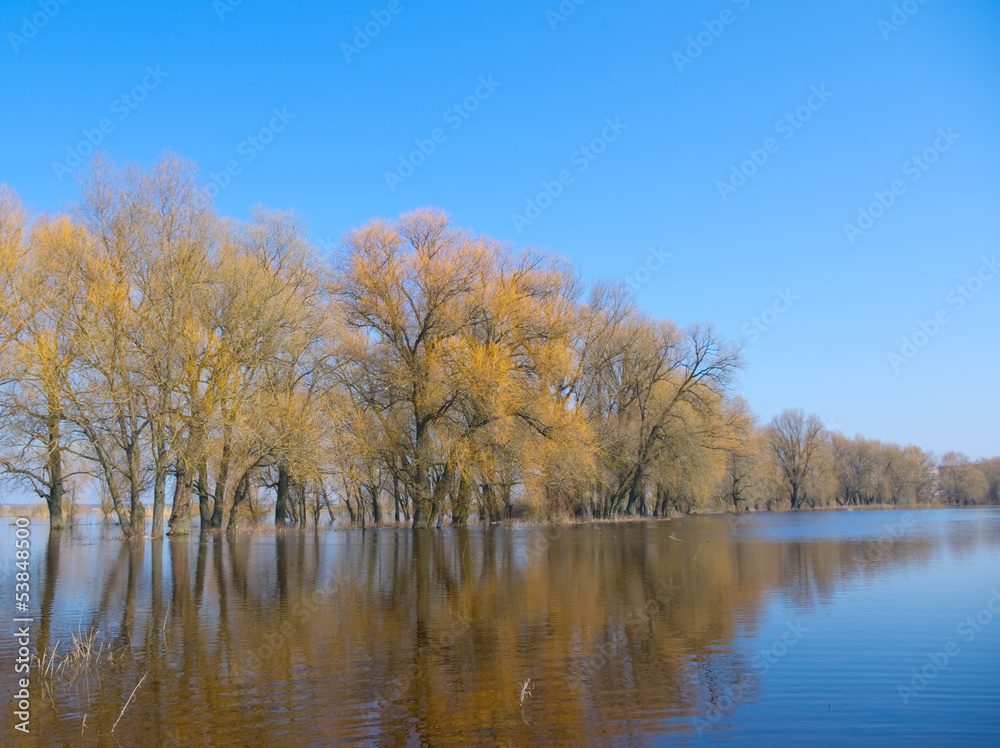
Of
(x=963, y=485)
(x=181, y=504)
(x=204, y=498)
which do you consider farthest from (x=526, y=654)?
(x=963, y=485)

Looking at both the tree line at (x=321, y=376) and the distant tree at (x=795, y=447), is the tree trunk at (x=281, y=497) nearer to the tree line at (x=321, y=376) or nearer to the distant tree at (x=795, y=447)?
the tree line at (x=321, y=376)

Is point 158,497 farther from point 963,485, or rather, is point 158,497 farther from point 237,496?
point 963,485

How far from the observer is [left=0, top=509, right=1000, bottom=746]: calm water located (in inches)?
270

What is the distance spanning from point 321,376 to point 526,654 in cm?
2962

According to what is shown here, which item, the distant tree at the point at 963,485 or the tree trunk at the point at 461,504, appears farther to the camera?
the distant tree at the point at 963,485

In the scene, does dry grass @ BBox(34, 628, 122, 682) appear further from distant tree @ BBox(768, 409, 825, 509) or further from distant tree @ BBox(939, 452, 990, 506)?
distant tree @ BBox(939, 452, 990, 506)

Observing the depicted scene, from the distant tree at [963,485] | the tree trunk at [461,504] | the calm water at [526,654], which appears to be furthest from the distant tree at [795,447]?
the calm water at [526,654]

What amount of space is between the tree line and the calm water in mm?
10966

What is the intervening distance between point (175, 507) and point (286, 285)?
35.4 ft

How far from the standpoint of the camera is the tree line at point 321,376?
90.7 ft

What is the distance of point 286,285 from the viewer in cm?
3344

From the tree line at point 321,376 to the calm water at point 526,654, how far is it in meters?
→ 11.0

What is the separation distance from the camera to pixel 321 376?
3731 cm

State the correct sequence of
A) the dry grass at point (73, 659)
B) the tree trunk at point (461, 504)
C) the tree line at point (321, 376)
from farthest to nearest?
the tree trunk at point (461, 504)
the tree line at point (321, 376)
the dry grass at point (73, 659)
